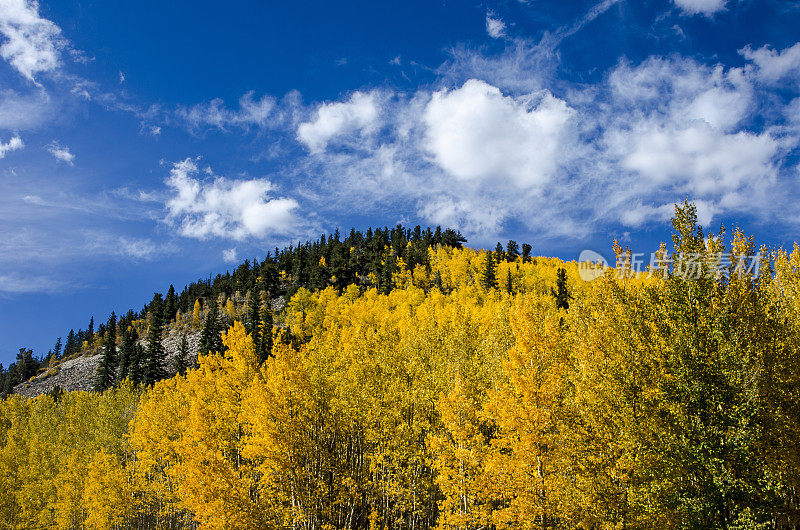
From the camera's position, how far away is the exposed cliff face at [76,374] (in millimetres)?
117000

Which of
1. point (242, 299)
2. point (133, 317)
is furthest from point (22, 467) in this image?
point (133, 317)

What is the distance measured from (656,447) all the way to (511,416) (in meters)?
6.04

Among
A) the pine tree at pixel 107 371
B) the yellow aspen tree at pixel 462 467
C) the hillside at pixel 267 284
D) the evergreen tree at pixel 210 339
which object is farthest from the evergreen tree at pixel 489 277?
the pine tree at pixel 107 371

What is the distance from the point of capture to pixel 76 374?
131m

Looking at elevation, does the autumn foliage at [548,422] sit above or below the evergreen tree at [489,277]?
below

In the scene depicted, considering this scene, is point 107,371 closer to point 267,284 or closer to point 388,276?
point 267,284

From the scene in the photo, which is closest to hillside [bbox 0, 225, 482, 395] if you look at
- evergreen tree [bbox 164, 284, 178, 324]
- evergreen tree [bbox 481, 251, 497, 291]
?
evergreen tree [bbox 164, 284, 178, 324]

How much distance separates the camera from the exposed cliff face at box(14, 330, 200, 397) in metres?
117

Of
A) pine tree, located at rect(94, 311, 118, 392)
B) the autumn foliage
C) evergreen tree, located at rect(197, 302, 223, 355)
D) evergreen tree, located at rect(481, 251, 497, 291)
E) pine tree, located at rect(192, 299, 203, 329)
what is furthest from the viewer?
pine tree, located at rect(192, 299, 203, 329)

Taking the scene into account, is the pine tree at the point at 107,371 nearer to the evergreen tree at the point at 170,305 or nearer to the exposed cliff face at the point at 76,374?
the exposed cliff face at the point at 76,374

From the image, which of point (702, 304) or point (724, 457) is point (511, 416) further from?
point (702, 304)

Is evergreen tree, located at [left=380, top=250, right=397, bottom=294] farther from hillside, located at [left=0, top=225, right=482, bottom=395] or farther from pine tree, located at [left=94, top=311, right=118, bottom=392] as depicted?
pine tree, located at [left=94, top=311, right=118, bottom=392]

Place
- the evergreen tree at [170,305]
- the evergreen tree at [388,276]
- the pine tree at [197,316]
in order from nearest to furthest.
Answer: the evergreen tree at [388,276] → the pine tree at [197,316] → the evergreen tree at [170,305]

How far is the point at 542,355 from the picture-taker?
22562 mm
